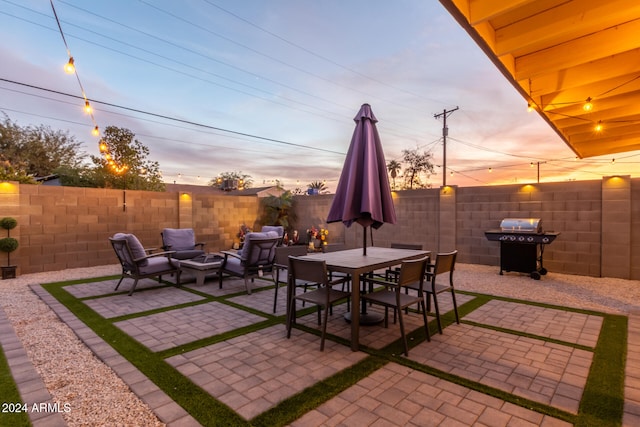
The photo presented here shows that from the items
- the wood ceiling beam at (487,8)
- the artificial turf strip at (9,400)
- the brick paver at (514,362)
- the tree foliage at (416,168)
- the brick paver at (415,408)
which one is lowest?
the brick paver at (514,362)

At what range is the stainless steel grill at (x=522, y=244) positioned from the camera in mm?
6152

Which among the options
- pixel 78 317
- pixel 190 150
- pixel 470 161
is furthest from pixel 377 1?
pixel 470 161

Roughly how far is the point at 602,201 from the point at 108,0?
10.7 m

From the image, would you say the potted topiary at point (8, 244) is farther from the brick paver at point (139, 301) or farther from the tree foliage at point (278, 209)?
the tree foliage at point (278, 209)

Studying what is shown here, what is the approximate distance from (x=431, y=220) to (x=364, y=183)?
17.9 ft

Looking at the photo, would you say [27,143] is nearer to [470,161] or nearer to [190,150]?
[190,150]

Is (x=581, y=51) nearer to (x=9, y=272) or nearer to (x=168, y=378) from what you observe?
(x=168, y=378)

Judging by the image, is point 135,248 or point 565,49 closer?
point 565,49

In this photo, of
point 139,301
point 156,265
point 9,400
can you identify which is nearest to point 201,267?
point 156,265

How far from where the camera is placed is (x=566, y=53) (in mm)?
3387

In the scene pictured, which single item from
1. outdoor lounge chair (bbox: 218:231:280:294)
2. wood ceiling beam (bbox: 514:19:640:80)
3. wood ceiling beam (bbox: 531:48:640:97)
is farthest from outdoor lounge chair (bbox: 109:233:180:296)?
wood ceiling beam (bbox: 531:48:640:97)

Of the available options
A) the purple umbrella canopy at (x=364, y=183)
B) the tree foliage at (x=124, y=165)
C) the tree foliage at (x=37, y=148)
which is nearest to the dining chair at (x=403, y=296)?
the purple umbrella canopy at (x=364, y=183)

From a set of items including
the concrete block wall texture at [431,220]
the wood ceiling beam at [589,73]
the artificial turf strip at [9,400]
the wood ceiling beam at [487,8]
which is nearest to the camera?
the artificial turf strip at [9,400]

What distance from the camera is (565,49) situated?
3385mm
